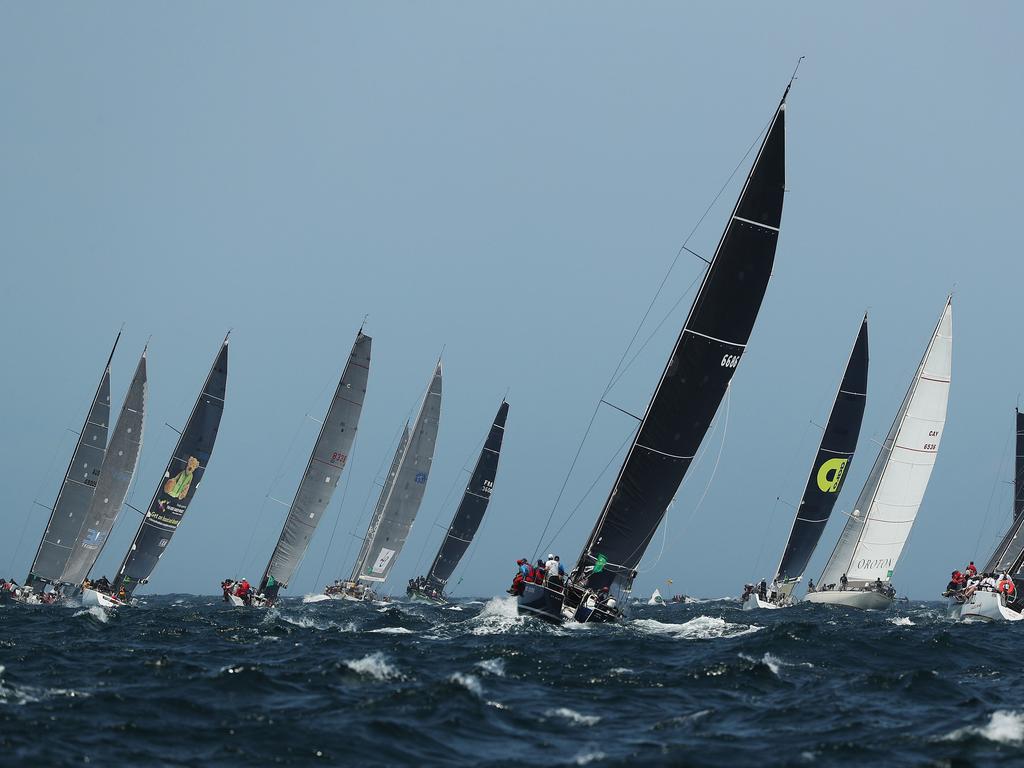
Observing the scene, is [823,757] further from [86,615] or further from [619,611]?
[86,615]

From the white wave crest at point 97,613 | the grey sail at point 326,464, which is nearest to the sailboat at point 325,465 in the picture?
the grey sail at point 326,464

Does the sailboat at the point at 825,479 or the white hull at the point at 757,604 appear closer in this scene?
the white hull at the point at 757,604

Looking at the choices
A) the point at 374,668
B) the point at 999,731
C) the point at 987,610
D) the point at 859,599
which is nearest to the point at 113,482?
the point at 859,599

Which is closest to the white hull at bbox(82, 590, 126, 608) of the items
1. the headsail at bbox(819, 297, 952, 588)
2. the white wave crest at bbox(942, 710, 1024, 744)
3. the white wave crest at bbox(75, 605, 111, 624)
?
the white wave crest at bbox(75, 605, 111, 624)

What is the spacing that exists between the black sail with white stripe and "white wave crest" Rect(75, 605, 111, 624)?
15.4 metres

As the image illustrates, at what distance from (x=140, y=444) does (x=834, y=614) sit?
105 ft

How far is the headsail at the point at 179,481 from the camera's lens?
51906 millimetres

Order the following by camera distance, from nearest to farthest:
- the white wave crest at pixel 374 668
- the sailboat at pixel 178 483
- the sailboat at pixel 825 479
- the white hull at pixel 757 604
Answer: the white wave crest at pixel 374 668 < the sailboat at pixel 178 483 < the white hull at pixel 757 604 < the sailboat at pixel 825 479

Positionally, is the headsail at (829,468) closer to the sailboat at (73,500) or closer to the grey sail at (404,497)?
the grey sail at (404,497)

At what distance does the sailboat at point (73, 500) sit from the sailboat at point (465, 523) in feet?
79.5

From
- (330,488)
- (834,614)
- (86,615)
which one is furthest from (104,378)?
(834,614)

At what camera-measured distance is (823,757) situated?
14.4 metres

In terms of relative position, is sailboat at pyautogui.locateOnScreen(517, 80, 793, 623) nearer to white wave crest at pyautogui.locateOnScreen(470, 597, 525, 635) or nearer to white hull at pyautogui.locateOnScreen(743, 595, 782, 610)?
white wave crest at pyautogui.locateOnScreen(470, 597, 525, 635)

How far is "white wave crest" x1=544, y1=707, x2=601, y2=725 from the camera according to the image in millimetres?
16422
